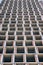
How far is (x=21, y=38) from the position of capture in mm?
→ 6391

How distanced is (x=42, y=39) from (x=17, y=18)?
3.06 meters

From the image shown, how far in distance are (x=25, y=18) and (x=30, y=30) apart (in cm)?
186

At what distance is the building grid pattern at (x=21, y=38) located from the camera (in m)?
4.93

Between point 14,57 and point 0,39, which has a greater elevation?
Result: point 0,39

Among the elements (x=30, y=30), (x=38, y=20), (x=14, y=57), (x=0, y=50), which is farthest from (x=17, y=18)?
(x=14, y=57)

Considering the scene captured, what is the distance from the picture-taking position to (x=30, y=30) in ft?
23.3

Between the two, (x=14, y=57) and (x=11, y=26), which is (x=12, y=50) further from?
(x=11, y=26)

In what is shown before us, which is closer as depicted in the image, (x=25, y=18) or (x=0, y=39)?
(x=0, y=39)

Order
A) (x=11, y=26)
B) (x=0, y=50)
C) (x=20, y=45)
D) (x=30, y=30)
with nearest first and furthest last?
(x=0, y=50) → (x=20, y=45) → (x=30, y=30) → (x=11, y=26)

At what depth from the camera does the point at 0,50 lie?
5.39 m

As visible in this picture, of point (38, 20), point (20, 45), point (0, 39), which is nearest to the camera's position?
point (20, 45)

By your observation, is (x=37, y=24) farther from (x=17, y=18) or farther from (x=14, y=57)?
(x=14, y=57)

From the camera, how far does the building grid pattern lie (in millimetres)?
4930

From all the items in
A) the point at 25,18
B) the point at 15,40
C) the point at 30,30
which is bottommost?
the point at 15,40
